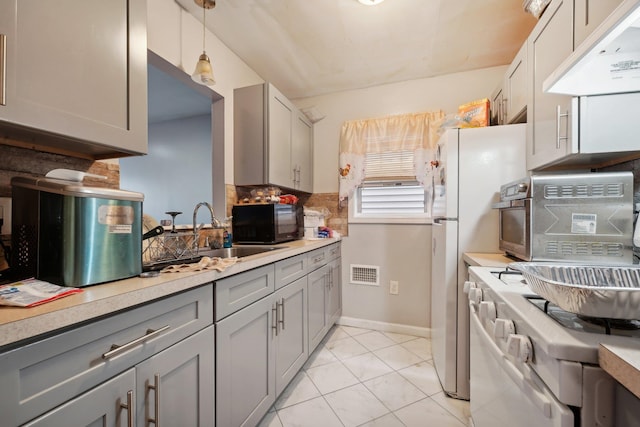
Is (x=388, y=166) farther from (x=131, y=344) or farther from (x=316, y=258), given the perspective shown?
(x=131, y=344)

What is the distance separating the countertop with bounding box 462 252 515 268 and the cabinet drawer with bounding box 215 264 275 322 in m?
1.10

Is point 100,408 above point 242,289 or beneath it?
beneath

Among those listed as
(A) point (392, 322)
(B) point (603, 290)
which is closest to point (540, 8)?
(B) point (603, 290)

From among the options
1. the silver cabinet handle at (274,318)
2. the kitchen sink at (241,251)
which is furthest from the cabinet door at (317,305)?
the silver cabinet handle at (274,318)

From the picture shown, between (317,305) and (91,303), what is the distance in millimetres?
1634

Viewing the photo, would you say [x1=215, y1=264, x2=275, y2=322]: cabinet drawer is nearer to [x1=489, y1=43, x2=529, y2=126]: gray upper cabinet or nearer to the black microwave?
the black microwave

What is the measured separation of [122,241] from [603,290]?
126 cm

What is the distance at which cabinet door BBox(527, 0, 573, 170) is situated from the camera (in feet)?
3.93

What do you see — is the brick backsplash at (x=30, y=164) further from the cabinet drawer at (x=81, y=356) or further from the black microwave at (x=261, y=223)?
the black microwave at (x=261, y=223)

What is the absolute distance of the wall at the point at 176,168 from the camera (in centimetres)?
383

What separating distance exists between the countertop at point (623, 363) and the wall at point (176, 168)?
13.0ft

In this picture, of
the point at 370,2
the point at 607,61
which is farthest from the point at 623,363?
the point at 370,2

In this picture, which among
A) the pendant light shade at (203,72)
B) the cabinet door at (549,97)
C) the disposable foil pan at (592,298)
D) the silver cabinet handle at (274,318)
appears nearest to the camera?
the disposable foil pan at (592,298)

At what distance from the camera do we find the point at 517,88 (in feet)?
5.70
